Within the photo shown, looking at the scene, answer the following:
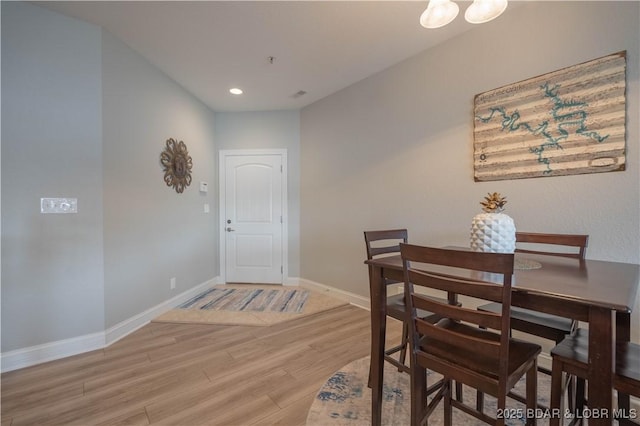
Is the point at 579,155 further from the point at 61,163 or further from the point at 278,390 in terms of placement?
the point at 61,163

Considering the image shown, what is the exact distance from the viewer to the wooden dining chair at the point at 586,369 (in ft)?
2.91

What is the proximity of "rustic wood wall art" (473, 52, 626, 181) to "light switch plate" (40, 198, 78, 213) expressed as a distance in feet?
10.6

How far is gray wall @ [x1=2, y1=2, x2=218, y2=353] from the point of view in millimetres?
1958

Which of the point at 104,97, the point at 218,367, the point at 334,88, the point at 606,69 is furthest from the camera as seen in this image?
the point at 334,88

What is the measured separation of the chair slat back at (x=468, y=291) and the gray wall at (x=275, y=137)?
310 cm

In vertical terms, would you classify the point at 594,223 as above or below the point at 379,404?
above

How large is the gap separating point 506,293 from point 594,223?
1.41 meters

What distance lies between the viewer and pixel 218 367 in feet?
6.53

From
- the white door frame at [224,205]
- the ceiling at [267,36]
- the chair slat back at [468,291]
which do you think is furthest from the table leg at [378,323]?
the white door frame at [224,205]

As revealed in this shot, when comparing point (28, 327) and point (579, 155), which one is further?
point (28, 327)

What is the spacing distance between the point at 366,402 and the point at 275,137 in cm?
354

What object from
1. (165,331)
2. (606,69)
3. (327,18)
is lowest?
(165,331)

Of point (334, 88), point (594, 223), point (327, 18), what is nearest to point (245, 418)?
point (594, 223)

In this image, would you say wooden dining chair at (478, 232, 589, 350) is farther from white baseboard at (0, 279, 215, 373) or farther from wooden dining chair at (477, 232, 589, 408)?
white baseboard at (0, 279, 215, 373)
